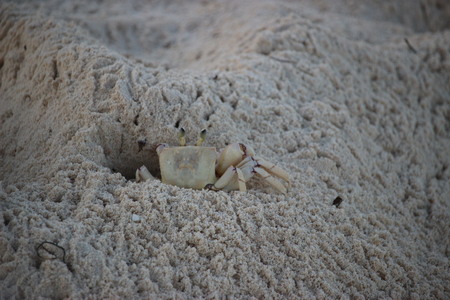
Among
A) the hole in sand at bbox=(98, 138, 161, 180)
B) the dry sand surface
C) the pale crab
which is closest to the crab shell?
the pale crab

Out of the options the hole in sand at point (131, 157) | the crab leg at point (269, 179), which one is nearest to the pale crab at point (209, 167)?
the crab leg at point (269, 179)

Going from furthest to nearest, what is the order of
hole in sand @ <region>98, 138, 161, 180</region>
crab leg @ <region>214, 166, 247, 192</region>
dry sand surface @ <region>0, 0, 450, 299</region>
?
hole in sand @ <region>98, 138, 161, 180</region> → crab leg @ <region>214, 166, 247, 192</region> → dry sand surface @ <region>0, 0, 450, 299</region>

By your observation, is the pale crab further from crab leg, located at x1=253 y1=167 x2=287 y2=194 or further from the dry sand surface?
the dry sand surface

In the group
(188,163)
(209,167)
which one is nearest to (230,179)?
(209,167)

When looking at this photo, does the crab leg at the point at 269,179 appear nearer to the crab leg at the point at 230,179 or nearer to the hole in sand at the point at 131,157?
the crab leg at the point at 230,179

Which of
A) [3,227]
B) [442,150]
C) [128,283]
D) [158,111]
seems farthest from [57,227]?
[442,150]

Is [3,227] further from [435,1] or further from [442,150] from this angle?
[435,1]

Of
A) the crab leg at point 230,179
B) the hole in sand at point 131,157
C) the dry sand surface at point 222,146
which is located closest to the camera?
the dry sand surface at point 222,146
